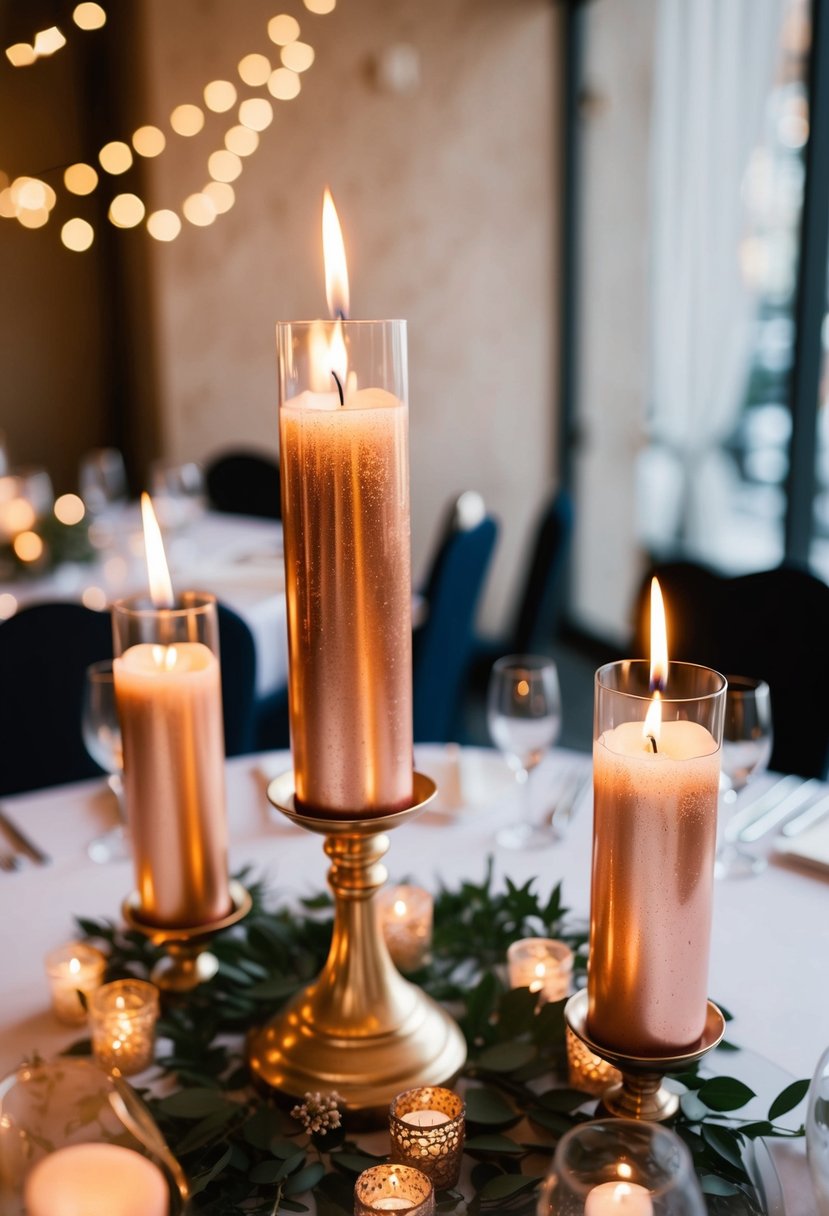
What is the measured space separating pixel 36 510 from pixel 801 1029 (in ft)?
8.24

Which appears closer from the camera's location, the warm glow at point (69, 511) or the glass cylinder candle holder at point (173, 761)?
the glass cylinder candle holder at point (173, 761)

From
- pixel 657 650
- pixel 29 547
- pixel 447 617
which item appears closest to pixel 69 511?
pixel 29 547

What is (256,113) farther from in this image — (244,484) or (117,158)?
(244,484)

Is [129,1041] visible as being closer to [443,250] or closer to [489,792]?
[489,792]

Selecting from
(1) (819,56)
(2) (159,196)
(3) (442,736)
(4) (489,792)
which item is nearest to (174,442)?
(2) (159,196)

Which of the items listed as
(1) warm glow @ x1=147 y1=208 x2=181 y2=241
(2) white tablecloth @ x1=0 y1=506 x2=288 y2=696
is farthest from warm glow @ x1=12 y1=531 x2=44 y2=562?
(1) warm glow @ x1=147 y1=208 x2=181 y2=241

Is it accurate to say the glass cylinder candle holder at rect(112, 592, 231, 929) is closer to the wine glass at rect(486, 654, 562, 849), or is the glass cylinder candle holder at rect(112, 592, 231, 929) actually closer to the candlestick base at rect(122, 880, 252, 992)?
the candlestick base at rect(122, 880, 252, 992)

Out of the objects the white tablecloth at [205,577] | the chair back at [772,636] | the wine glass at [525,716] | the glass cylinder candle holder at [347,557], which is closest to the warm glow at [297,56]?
the white tablecloth at [205,577]

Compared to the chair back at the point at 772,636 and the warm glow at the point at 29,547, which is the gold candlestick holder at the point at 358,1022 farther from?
the warm glow at the point at 29,547

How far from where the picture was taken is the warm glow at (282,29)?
410 cm

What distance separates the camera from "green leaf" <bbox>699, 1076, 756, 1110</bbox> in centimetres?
73

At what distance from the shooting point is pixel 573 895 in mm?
1082

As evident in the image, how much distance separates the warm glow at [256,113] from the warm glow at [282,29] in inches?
8.1

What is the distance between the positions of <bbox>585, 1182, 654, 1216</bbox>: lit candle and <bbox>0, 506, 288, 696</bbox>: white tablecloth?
171 centimetres
